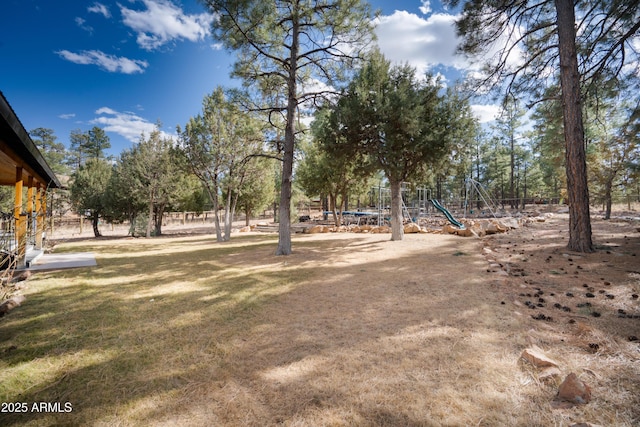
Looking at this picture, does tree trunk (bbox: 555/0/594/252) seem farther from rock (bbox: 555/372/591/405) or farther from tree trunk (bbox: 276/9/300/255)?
tree trunk (bbox: 276/9/300/255)

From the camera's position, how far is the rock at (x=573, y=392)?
1.82m

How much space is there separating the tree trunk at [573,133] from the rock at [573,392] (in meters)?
6.21

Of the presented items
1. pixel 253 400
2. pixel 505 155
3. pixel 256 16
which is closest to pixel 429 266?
pixel 253 400

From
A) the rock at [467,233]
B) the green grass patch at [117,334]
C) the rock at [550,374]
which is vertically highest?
the rock at [467,233]

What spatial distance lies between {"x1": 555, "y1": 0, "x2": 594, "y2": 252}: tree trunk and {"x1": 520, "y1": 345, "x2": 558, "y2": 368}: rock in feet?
19.1

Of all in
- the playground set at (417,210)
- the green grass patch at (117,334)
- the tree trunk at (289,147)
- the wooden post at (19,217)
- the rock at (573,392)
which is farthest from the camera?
the playground set at (417,210)

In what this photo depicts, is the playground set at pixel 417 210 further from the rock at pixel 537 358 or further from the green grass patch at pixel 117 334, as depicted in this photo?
the green grass patch at pixel 117 334

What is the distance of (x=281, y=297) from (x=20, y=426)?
10.3 ft

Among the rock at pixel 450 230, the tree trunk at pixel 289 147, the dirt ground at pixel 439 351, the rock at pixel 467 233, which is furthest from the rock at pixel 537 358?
the rock at pixel 450 230

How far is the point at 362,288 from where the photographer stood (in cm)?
486

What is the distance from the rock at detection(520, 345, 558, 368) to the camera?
7.21 feet

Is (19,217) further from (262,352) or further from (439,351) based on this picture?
(439,351)

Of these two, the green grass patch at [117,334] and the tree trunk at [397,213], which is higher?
the tree trunk at [397,213]

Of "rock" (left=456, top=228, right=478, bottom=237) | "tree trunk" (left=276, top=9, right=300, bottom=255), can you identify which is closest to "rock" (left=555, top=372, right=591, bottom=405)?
"tree trunk" (left=276, top=9, right=300, bottom=255)
